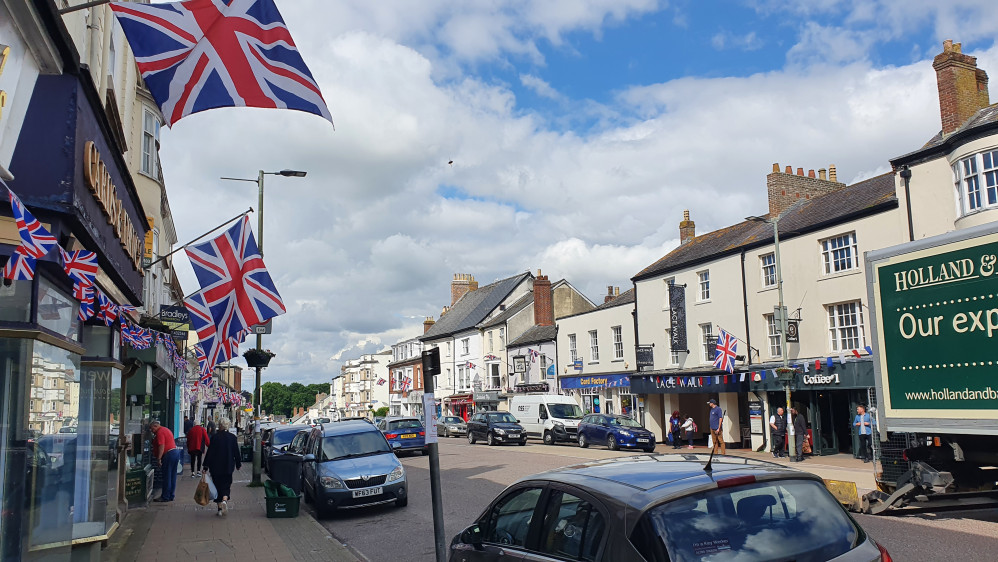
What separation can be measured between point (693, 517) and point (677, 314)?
30.0 metres

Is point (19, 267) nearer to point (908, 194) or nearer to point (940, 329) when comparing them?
point (940, 329)

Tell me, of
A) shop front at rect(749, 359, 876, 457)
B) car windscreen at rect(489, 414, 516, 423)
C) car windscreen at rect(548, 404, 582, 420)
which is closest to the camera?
shop front at rect(749, 359, 876, 457)

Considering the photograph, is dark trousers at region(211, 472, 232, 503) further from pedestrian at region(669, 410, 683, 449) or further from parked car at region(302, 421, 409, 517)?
pedestrian at region(669, 410, 683, 449)

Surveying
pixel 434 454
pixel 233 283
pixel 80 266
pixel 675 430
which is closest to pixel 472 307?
pixel 675 430

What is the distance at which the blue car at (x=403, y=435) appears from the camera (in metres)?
28.6

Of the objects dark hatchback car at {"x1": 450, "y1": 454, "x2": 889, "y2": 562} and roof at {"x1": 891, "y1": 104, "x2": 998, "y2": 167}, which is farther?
roof at {"x1": 891, "y1": 104, "x2": 998, "y2": 167}

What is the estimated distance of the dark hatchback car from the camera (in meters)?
3.96

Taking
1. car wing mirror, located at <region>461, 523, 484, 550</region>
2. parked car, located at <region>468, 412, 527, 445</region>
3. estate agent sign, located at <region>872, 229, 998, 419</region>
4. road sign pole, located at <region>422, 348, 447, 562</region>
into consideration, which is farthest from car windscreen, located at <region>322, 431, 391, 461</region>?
parked car, located at <region>468, 412, 527, 445</region>

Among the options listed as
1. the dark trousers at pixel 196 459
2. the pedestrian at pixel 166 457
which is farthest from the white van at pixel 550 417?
the pedestrian at pixel 166 457

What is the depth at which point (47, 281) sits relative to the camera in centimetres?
654

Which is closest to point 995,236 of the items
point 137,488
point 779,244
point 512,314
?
point 137,488

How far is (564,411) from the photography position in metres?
36.1

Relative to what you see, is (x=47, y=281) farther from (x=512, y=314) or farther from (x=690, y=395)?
(x=512, y=314)

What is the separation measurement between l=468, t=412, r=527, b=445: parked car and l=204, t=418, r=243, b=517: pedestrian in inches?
807
